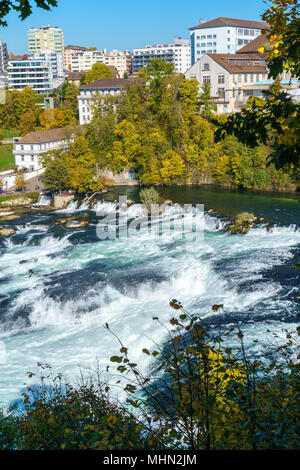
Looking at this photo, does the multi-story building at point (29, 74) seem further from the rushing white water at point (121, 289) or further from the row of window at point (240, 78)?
the rushing white water at point (121, 289)

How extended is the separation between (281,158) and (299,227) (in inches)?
811

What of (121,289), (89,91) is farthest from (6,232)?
(89,91)

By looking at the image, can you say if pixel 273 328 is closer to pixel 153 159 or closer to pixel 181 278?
pixel 181 278

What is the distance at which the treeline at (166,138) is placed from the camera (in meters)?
39.8

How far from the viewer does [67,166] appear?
39.8 m

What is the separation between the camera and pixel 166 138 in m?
43.4

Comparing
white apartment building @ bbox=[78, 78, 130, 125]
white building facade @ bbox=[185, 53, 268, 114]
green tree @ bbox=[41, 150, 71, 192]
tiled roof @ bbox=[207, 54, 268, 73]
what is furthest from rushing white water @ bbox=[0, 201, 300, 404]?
white apartment building @ bbox=[78, 78, 130, 125]

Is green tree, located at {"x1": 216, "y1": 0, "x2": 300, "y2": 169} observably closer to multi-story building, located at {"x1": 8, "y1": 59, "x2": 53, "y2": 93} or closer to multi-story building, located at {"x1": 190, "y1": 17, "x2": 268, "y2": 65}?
multi-story building, located at {"x1": 190, "y1": 17, "x2": 268, "y2": 65}

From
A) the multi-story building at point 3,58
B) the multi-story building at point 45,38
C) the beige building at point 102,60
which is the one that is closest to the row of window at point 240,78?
the beige building at point 102,60

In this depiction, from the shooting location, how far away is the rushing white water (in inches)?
614

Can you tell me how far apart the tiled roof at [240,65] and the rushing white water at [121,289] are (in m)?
34.4

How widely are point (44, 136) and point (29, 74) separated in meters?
76.9

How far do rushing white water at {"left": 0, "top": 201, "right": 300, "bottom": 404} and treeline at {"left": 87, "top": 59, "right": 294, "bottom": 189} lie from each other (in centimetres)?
1476

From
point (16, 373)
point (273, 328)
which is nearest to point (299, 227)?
point (273, 328)
